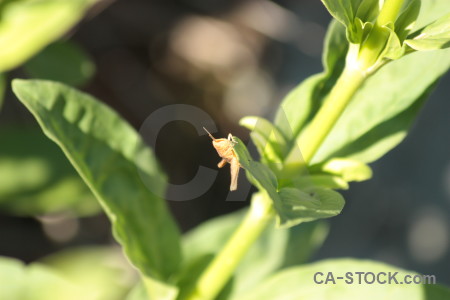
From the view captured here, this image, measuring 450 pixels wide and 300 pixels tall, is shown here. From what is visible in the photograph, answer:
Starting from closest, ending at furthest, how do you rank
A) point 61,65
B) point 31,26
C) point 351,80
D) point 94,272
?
point 351,80 → point 31,26 → point 94,272 → point 61,65

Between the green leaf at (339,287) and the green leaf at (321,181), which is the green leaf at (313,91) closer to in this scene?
the green leaf at (321,181)

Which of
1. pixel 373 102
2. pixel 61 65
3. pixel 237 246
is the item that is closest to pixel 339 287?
pixel 237 246

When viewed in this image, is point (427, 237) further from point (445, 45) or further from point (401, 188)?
point (445, 45)

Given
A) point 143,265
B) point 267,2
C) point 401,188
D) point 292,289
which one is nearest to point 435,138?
point 401,188

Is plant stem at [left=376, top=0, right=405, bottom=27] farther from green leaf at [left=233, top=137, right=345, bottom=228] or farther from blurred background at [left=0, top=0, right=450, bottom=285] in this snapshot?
blurred background at [left=0, top=0, right=450, bottom=285]

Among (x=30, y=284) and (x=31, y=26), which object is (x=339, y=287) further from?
(x=31, y=26)

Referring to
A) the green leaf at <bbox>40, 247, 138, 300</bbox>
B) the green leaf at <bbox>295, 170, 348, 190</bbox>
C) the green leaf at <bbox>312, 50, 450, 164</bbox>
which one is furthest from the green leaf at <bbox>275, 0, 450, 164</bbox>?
the green leaf at <bbox>40, 247, 138, 300</bbox>
